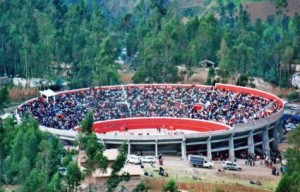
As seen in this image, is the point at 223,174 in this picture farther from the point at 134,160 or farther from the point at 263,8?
the point at 263,8

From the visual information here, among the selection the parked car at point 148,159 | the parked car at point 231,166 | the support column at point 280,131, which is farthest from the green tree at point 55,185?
the support column at point 280,131

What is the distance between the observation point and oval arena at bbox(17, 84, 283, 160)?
63938 mm

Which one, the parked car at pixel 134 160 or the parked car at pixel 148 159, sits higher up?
the parked car at pixel 134 160

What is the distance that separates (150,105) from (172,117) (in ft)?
12.9

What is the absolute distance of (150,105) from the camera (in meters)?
73.2

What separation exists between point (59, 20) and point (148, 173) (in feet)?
186

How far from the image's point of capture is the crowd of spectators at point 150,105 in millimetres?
68812

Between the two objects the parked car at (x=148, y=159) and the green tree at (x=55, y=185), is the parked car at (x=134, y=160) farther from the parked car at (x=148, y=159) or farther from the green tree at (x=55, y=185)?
the green tree at (x=55, y=185)

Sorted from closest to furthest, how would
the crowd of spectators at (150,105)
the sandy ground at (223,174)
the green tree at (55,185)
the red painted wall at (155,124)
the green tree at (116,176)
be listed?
the green tree at (55,185) < the green tree at (116,176) < the sandy ground at (223,174) < the red painted wall at (155,124) < the crowd of spectators at (150,105)

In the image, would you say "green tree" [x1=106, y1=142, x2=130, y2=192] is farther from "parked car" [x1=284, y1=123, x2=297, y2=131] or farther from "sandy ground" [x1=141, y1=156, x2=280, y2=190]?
"parked car" [x1=284, y1=123, x2=297, y2=131]

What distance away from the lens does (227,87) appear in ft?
251

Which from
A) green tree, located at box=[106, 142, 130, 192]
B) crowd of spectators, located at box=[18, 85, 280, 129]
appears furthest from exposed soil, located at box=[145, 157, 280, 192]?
crowd of spectators, located at box=[18, 85, 280, 129]

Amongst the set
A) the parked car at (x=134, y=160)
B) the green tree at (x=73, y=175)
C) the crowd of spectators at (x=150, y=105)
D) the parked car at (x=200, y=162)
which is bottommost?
the parked car at (x=200, y=162)

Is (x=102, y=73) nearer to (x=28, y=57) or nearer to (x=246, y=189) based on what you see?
(x=28, y=57)
